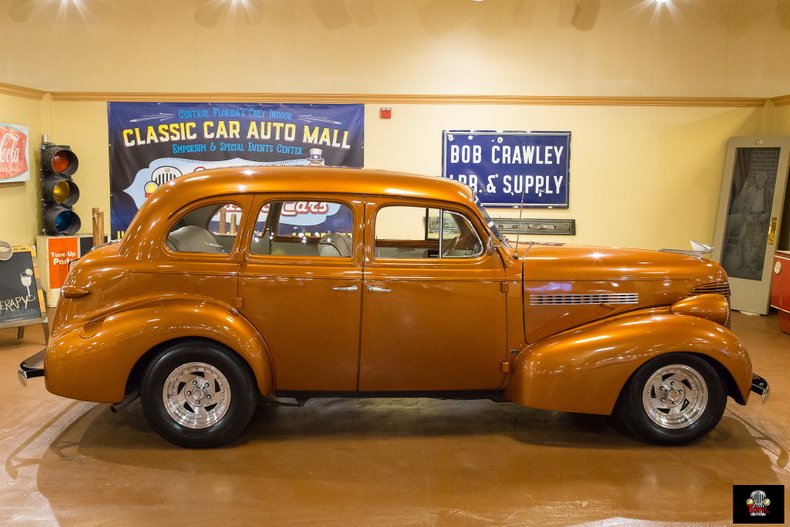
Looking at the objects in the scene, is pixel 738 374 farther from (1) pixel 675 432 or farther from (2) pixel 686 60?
(2) pixel 686 60

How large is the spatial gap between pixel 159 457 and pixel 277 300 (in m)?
1.14

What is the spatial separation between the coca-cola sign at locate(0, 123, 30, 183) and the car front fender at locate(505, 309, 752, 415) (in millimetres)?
6494

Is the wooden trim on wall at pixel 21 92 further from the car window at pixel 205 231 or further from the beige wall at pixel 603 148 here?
the car window at pixel 205 231

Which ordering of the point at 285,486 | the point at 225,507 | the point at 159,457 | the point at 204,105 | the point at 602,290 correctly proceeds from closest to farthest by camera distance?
the point at 225,507 → the point at 285,486 → the point at 159,457 → the point at 602,290 → the point at 204,105

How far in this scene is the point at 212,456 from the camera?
4590mm

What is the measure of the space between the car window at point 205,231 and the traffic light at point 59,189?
16.1 ft

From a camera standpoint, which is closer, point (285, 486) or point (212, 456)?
point (285, 486)

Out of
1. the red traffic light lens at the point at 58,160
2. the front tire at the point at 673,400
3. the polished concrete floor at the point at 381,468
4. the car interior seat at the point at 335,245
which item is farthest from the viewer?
the red traffic light lens at the point at 58,160

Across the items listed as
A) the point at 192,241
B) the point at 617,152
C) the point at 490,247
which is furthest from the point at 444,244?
the point at 617,152

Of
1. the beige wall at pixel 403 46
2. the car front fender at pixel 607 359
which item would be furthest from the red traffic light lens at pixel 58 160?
the car front fender at pixel 607 359

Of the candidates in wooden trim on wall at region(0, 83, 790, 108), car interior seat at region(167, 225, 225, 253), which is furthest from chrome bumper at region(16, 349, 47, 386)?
wooden trim on wall at region(0, 83, 790, 108)

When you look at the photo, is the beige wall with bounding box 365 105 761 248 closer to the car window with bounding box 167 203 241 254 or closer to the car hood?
the car hood

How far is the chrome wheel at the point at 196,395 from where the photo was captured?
4664mm

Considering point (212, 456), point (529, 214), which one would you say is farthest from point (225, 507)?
point (529, 214)
